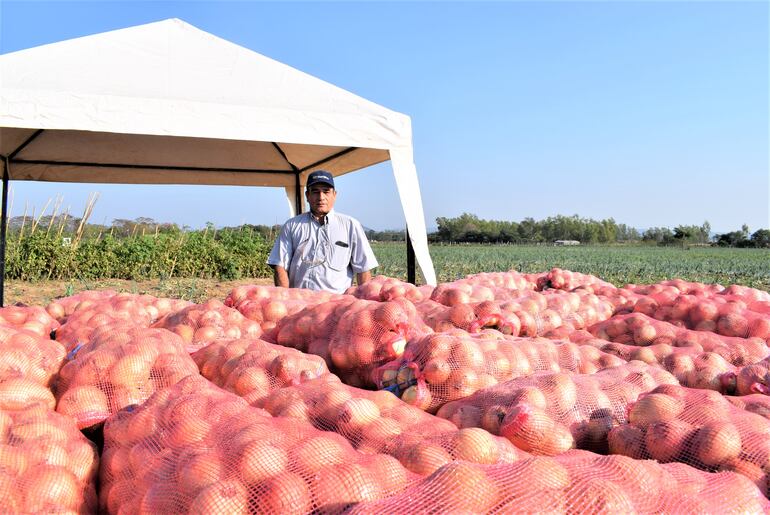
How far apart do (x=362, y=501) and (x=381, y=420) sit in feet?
1.75

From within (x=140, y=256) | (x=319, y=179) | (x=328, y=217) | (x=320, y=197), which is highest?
(x=319, y=179)

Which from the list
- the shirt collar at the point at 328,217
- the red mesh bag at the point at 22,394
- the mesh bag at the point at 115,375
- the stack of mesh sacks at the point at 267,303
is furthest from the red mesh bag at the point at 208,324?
the shirt collar at the point at 328,217

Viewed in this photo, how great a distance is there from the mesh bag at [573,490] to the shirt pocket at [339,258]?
372cm

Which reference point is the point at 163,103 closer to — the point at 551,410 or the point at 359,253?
the point at 359,253

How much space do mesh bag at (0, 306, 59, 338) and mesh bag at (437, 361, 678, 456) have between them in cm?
204

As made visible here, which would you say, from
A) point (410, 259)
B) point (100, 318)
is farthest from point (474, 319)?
point (410, 259)

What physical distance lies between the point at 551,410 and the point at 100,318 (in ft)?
7.34

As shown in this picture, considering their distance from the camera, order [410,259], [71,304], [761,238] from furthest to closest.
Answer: [761,238] → [410,259] → [71,304]

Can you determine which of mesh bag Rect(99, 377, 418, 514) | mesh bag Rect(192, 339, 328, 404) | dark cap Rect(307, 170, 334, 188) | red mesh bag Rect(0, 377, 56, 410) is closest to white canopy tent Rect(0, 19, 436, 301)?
dark cap Rect(307, 170, 334, 188)

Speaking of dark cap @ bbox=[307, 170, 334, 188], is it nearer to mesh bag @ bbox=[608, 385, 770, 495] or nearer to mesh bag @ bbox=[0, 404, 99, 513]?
mesh bag @ bbox=[0, 404, 99, 513]

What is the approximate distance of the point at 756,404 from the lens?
1852 mm

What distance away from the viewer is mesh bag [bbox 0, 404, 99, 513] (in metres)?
1.36

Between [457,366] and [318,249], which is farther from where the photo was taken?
[318,249]

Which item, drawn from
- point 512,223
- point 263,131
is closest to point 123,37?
point 263,131
